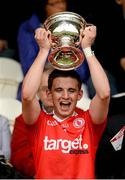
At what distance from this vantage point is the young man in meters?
3.11

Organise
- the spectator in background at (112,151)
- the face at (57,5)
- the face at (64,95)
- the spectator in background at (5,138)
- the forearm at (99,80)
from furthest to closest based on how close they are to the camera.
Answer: the face at (57,5) → the spectator in background at (5,138) → the spectator in background at (112,151) → the face at (64,95) → the forearm at (99,80)

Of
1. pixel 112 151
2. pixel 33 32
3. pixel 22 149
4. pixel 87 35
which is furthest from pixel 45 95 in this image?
pixel 33 32

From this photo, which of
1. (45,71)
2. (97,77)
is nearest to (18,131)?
(45,71)

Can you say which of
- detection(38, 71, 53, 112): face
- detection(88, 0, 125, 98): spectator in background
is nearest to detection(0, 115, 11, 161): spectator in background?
detection(38, 71, 53, 112): face

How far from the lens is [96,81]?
3.09 metres

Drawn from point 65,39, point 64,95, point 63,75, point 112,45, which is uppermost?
point 112,45

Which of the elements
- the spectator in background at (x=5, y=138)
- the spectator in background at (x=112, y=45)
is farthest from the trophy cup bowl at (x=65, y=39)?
the spectator in background at (x=112, y=45)

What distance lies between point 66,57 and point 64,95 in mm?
190

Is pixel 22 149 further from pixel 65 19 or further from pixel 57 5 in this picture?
pixel 57 5

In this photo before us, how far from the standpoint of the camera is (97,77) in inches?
121

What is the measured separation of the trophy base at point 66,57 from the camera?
312 cm

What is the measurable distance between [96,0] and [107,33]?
0.42 meters

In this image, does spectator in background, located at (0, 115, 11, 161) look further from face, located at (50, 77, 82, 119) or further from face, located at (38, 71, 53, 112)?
face, located at (50, 77, 82, 119)

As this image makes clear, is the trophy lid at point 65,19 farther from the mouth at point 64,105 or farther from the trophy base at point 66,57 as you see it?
the mouth at point 64,105
